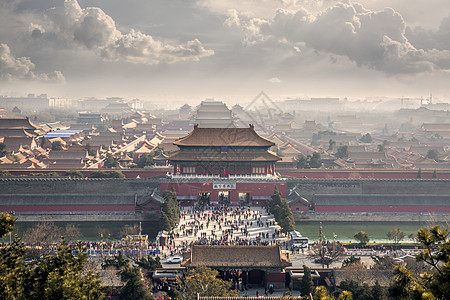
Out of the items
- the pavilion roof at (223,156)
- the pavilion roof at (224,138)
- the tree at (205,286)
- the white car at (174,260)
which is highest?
the pavilion roof at (224,138)

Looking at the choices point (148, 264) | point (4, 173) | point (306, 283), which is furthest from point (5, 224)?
point (4, 173)

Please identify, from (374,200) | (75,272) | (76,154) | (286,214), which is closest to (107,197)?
(286,214)

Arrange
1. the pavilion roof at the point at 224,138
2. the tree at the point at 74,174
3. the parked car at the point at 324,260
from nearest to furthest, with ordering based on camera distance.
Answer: the parked car at the point at 324,260 < the pavilion roof at the point at 224,138 < the tree at the point at 74,174

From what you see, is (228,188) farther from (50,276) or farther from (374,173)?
(50,276)

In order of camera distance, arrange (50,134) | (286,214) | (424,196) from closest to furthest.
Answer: (286,214) → (424,196) → (50,134)

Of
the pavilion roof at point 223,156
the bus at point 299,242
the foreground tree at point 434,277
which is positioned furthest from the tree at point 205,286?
the pavilion roof at point 223,156

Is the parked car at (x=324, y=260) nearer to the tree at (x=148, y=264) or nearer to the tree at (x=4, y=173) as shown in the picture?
the tree at (x=148, y=264)

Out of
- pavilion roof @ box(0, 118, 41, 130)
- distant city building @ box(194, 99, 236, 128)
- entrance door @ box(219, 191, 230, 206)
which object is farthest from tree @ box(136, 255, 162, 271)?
pavilion roof @ box(0, 118, 41, 130)
